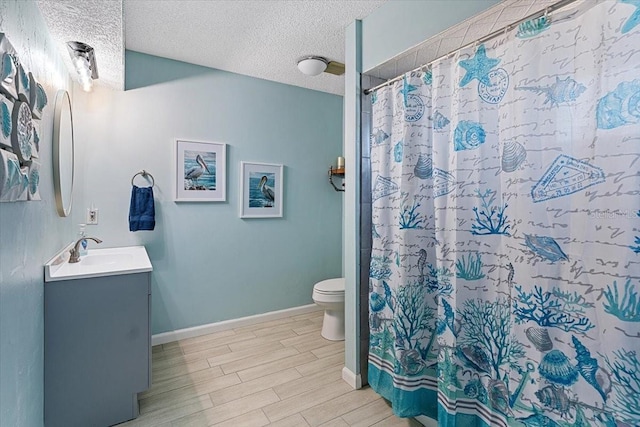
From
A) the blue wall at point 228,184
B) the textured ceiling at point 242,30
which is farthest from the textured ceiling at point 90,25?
the blue wall at point 228,184

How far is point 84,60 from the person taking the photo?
1.84 meters

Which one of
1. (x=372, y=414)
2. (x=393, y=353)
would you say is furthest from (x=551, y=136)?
(x=372, y=414)

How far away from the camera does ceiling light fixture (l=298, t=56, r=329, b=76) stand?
2443 millimetres

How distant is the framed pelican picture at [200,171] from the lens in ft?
8.57

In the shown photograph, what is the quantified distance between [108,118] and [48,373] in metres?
1.82

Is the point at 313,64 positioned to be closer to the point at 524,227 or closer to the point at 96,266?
the point at 524,227

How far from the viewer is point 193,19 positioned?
6.56 ft

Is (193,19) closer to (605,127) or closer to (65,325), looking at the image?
(65,325)

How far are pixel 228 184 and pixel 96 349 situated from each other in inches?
64.8

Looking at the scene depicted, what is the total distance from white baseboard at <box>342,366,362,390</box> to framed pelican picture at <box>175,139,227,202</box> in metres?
1.83

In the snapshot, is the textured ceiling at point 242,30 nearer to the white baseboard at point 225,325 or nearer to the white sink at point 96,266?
the white sink at point 96,266

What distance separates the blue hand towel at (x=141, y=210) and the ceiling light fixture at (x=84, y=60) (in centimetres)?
83

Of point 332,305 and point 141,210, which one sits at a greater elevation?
point 141,210

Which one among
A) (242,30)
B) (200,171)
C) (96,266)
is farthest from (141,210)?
(242,30)
